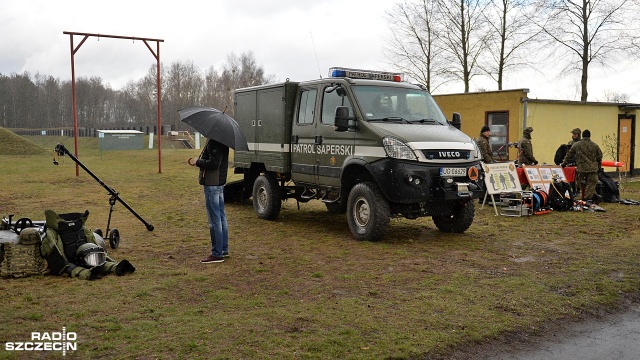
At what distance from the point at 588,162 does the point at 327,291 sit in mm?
10069

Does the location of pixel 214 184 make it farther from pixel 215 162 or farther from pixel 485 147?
pixel 485 147

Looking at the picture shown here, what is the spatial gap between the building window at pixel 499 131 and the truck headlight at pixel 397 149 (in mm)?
10519

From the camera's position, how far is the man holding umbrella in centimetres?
786

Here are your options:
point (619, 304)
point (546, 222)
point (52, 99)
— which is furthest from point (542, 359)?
point (52, 99)

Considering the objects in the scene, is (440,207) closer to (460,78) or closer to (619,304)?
(619,304)

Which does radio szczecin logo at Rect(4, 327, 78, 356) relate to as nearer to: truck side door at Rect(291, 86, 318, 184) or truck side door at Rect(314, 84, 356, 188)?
truck side door at Rect(314, 84, 356, 188)

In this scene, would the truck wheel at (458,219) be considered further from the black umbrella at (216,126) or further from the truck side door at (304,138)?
the black umbrella at (216,126)

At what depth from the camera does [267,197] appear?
11.8 metres

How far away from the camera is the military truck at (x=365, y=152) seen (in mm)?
8914

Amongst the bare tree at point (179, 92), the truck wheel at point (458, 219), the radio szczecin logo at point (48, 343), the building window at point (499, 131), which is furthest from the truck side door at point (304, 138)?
the bare tree at point (179, 92)

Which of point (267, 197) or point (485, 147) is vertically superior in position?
point (485, 147)

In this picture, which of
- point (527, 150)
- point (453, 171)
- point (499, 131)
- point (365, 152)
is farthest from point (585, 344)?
point (499, 131)

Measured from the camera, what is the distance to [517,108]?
1820 cm

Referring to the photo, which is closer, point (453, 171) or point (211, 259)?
point (211, 259)
